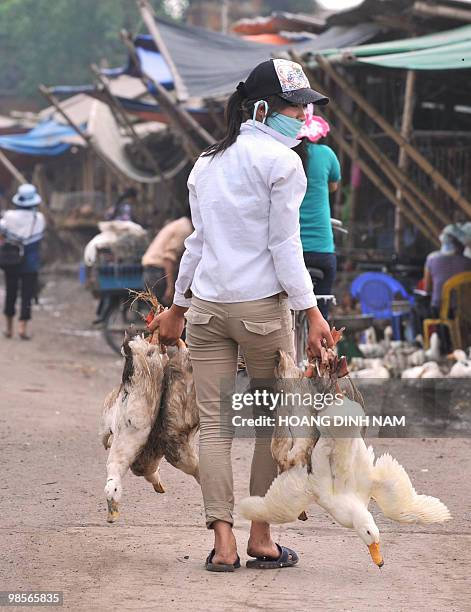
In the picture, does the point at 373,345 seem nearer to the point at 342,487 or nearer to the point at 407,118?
the point at 407,118

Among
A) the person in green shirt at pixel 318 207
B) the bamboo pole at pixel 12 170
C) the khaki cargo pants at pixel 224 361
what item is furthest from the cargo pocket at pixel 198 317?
the bamboo pole at pixel 12 170

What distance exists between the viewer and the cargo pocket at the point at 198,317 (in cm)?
429

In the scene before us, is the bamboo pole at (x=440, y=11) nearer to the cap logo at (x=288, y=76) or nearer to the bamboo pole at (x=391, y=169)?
the bamboo pole at (x=391, y=169)

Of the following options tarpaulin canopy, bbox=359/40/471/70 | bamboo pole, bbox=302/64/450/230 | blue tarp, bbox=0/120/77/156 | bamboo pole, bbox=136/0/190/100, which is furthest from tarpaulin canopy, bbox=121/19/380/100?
blue tarp, bbox=0/120/77/156

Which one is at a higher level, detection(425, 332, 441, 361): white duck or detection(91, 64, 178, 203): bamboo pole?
detection(91, 64, 178, 203): bamboo pole

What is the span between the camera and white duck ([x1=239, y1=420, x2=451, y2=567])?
417 centimetres

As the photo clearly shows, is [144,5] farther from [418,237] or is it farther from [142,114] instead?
[418,237]

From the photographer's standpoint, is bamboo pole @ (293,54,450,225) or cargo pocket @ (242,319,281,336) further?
bamboo pole @ (293,54,450,225)

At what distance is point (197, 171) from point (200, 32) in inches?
440

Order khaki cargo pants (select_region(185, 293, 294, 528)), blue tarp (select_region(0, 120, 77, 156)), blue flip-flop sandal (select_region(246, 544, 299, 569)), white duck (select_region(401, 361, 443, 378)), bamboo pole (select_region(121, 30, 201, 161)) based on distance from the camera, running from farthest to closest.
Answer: blue tarp (select_region(0, 120, 77, 156))
bamboo pole (select_region(121, 30, 201, 161))
white duck (select_region(401, 361, 443, 378))
blue flip-flop sandal (select_region(246, 544, 299, 569))
khaki cargo pants (select_region(185, 293, 294, 528))

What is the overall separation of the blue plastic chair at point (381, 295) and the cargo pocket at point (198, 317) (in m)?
6.22

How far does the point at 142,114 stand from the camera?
1630 centimetres

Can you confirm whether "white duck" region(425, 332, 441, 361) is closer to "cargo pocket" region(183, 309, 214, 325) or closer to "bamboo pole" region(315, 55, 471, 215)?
"bamboo pole" region(315, 55, 471, 215)

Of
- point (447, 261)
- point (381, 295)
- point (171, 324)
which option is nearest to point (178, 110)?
point (381, 295)
